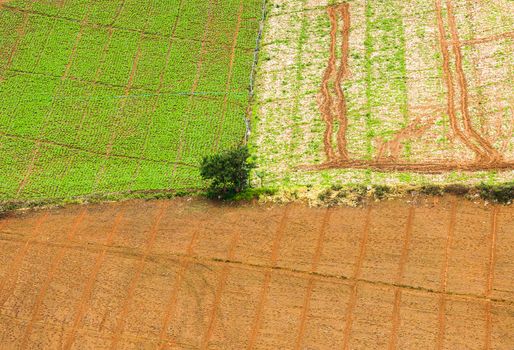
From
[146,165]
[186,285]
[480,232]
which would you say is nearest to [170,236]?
[186,285]

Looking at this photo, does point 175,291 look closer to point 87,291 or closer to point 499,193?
point 87,291

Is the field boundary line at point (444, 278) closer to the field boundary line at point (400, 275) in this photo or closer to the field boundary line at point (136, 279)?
the field boundary line at point (400, 275)

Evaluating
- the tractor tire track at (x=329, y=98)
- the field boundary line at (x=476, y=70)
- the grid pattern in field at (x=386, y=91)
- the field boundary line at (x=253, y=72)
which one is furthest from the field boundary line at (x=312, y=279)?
the field boundary line at (x=476, y=70)

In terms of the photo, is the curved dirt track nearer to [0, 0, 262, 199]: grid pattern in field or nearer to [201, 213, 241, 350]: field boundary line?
[201, 213, 241, 350]: field boundary line

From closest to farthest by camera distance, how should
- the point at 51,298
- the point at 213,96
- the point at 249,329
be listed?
the point at 249,329 → the point at 51,298 → the point at 213,96

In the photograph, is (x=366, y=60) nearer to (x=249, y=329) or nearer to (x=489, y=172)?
(x=489, y=172)
